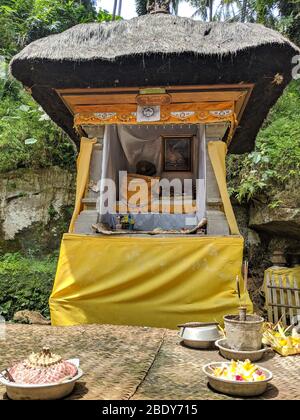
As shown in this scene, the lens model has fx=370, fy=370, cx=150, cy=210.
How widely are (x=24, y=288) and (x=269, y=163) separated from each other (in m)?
7.36

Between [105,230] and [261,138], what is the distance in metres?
7.37

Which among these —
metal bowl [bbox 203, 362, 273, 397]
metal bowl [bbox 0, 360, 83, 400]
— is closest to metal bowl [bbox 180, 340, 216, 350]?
metal bowl [bbox 203, 362, 273, 397]

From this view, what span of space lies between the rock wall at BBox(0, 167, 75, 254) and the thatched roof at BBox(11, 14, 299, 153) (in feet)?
17.4

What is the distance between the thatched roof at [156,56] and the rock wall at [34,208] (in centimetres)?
531

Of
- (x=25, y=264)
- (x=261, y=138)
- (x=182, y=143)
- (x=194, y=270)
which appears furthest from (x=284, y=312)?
(x=25, y=264)

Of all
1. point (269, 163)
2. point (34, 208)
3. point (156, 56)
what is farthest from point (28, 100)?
point (156, 56)

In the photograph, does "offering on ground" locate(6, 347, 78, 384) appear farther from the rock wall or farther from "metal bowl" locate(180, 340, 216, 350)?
the rock wall

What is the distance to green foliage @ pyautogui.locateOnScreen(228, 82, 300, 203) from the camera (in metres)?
10.1

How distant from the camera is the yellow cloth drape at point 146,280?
5.66 m

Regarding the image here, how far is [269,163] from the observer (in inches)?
416

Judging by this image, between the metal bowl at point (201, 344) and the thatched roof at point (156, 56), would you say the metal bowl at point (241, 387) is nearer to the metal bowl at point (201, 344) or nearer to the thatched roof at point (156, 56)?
the metal bowl at point (201, 344)

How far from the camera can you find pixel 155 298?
5.77 m

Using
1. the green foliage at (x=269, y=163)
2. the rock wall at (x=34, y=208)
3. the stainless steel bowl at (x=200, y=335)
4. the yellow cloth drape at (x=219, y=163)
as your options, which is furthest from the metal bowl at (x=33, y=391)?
the rock wall at (x=34, y=208)

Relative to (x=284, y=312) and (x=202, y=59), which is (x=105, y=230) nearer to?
(x=202, y=59)
